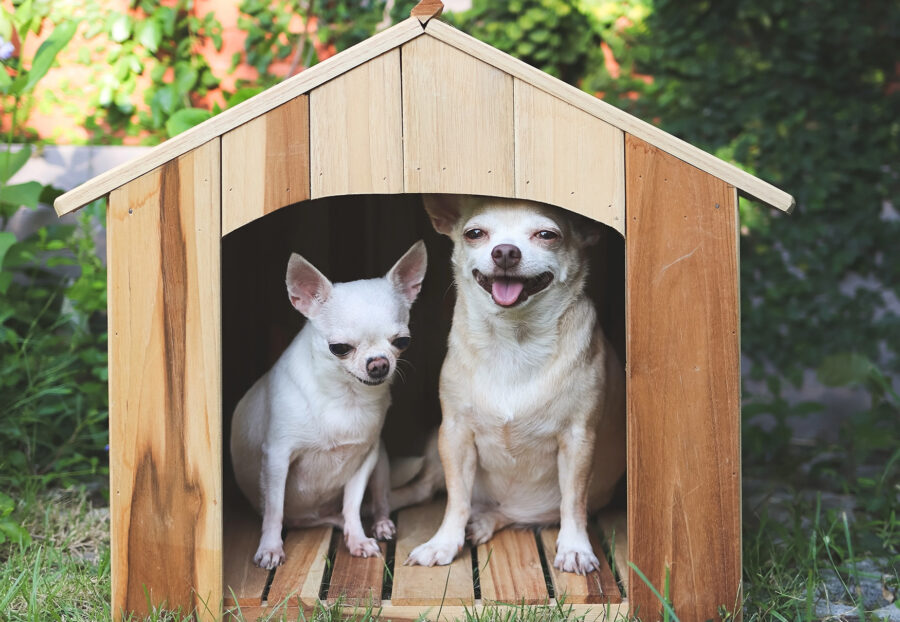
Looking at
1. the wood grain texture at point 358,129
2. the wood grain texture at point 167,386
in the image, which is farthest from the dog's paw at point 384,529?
the wood grain texture at point 358,129

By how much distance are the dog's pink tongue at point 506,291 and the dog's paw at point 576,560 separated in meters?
0.85

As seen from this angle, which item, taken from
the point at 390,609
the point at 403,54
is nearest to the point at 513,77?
the point at 403,54

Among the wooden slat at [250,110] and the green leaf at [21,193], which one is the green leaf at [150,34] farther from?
the wooden slat at [250,110]

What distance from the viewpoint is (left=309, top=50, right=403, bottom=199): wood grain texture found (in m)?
2.40

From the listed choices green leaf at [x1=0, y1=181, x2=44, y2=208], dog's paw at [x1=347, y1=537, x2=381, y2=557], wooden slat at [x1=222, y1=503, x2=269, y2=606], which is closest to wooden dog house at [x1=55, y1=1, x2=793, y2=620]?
wooden slat at [x1=222, y1=503, x2=269, y2=606]

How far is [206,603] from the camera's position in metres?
2.49

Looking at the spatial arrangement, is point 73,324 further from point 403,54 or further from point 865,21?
point 865,21

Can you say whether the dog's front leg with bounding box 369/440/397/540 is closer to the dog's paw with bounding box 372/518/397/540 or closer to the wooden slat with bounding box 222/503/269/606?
the dog's paw with bounding box 372/518/397/540

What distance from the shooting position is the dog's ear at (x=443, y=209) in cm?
289

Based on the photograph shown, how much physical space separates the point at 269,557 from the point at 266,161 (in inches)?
50.9

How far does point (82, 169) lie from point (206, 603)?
9.66 ft

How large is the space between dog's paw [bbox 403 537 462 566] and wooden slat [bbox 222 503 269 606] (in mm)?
481

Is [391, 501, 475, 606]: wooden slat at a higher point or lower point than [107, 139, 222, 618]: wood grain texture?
lower

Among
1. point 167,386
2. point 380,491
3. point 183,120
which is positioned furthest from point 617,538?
point 183,120
